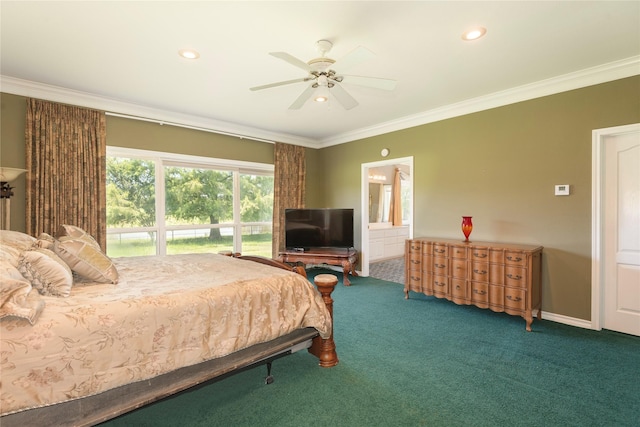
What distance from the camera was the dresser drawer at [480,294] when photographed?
3.52m

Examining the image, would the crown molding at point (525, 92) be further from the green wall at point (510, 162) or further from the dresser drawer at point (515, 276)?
the dresser drawer at point (515, 276)

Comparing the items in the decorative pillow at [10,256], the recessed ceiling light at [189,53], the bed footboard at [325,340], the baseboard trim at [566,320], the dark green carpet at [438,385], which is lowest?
the dark green carpet at [438,385]

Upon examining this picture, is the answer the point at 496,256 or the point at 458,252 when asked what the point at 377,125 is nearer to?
the point at 458,252

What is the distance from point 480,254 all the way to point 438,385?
1874 mm

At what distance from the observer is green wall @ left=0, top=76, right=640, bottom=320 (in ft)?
10.7

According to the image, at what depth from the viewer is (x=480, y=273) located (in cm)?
357

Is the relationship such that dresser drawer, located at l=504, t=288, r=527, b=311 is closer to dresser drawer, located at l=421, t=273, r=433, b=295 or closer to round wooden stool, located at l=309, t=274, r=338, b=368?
dresser drawer, located at l=421, t=273, r=433, b=295

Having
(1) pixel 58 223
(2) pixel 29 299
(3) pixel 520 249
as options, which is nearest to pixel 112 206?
(1) pixel 58 223

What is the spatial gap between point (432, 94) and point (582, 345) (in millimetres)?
3052

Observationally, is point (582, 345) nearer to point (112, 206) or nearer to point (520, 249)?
point (520, 249)

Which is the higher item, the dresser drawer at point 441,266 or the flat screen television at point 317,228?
the flat screen television at point 317,228

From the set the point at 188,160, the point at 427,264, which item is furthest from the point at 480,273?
the point at 188,160

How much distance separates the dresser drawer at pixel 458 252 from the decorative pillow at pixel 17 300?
3.80 m

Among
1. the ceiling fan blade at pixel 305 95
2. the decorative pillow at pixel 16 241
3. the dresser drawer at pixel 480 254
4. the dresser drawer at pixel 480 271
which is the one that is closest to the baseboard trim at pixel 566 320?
the dresser drawer at pixel 480 271
